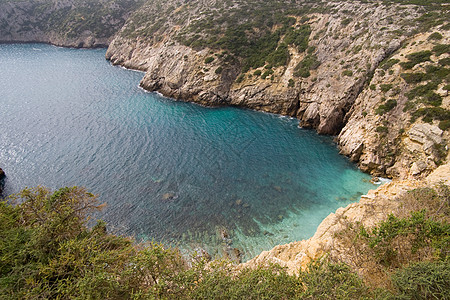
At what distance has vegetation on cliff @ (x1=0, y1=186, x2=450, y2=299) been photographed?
11.1 m

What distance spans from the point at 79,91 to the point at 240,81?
39.9 metres

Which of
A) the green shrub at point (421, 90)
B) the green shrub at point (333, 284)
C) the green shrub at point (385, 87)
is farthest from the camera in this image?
the green shrub at point (385, 87)

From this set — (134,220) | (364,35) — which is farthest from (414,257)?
(364,35)

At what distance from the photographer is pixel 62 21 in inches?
4336

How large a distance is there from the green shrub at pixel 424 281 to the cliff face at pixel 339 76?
21.9 meters

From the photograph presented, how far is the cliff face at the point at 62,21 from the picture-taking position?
104 meters

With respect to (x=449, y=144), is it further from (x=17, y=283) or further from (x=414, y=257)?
(x=17, y=283)

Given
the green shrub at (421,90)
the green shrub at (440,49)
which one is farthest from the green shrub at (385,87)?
the green shrub at (440,49)

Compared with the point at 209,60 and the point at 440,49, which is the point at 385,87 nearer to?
the point at 440,49

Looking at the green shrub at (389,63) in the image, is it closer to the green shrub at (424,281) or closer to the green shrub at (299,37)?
the green shrub at (299,37)

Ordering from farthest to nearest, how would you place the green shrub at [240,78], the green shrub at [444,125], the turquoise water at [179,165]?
the green shrub at [240,78]
the green shrub at [444,125]
the turquoise water at [179,165]

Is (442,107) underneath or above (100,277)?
above

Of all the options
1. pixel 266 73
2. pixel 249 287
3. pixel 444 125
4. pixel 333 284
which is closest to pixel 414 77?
pixel 444 125

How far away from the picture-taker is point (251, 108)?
53219 millimetres
